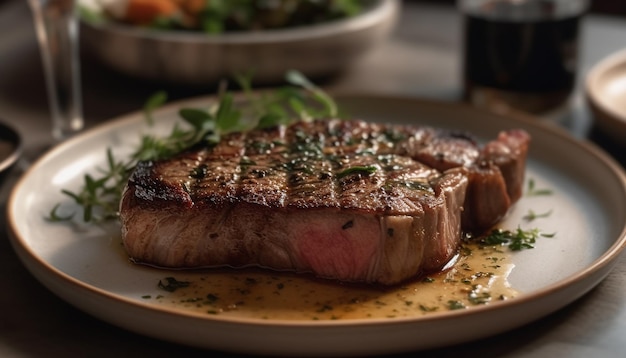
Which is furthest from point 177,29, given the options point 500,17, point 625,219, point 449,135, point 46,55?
point 625,219

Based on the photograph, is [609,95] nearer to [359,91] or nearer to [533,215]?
[359,91]

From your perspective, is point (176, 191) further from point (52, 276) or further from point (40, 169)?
point (40, 169)

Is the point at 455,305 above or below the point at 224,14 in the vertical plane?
below

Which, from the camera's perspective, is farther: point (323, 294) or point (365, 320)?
point (323, 294)

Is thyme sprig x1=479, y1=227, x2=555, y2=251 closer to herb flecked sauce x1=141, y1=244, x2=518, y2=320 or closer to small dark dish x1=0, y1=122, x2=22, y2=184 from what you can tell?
herb flecked sauce x1=141, y1=244, x2=518, y2=320

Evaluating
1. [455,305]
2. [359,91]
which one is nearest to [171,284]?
[455,305]

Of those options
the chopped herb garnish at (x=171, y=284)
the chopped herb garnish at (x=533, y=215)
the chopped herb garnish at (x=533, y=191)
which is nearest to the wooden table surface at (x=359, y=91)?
the chopped herb garnish at (x=171, y=284)
